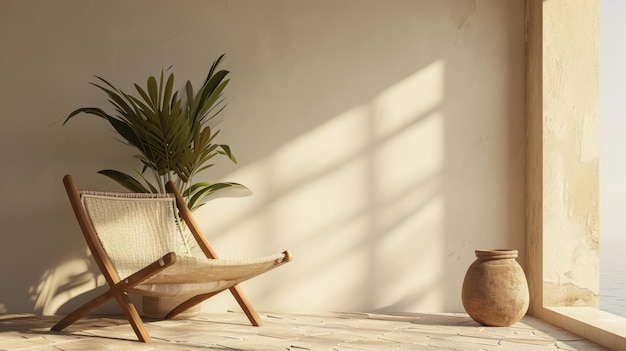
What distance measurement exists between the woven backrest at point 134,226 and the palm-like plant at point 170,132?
0.68ft

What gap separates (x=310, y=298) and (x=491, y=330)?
1.21 meters

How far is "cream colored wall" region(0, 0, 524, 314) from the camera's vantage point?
179 inches

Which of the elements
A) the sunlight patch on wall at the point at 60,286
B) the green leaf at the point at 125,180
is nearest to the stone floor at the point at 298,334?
the sunlight patch on wall at the point at 60,286

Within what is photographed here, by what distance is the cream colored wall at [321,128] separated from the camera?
179 inches

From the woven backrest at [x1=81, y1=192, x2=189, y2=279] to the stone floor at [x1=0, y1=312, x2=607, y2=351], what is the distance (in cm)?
37

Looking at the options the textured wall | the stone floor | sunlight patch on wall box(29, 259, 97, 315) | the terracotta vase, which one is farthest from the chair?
the textured wall

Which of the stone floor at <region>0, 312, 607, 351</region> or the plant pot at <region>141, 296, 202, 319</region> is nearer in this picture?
the stone floor at <region>0, 312, 607, 351</region>

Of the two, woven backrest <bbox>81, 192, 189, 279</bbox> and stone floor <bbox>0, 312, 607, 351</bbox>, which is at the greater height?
woven backrest <bbox>81, 192, 189, 279</bbox>

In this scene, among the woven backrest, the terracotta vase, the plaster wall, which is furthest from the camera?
the plaster wall

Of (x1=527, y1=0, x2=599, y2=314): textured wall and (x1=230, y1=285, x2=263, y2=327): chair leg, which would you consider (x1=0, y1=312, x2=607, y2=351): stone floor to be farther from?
(x1=527, y1=0, x2=599, y2=314): textured wall

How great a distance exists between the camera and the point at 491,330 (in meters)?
3.78

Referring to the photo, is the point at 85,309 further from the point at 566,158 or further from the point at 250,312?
the point at 566,158

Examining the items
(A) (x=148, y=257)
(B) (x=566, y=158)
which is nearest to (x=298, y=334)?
(A) (x=148, y=257)

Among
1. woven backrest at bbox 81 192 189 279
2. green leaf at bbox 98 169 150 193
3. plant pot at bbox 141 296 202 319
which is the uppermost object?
green leaf at bbox 98 169 150 193
